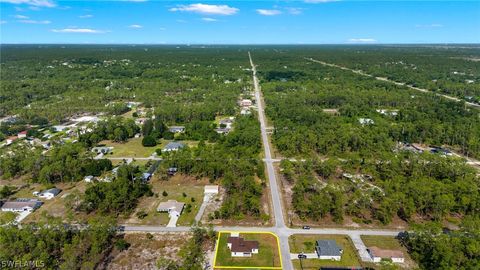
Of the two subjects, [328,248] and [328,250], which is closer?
[328,250]

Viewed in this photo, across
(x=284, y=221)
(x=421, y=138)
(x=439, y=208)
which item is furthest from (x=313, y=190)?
(x=421, y=138)

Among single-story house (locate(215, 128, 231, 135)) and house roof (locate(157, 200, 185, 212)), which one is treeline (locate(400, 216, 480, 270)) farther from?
single-story house (locate(215, 128, 231, 135))

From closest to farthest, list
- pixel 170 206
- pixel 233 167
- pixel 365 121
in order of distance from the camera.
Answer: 1. pixel 170 206
2. pixel 233 167
3. pixel 365 121

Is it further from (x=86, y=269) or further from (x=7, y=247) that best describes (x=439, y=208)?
(x=7, y=247)

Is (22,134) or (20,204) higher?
(22,134)

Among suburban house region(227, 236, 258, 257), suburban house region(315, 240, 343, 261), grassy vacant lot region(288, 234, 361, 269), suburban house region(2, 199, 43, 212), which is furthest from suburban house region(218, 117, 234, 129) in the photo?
suburban house region(315, 240, 343, 261)

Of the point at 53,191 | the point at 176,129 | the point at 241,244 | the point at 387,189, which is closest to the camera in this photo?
the point at 241,244

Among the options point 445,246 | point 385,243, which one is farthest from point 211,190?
point 445,246

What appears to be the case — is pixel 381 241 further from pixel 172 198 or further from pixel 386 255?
pixel 172 198
